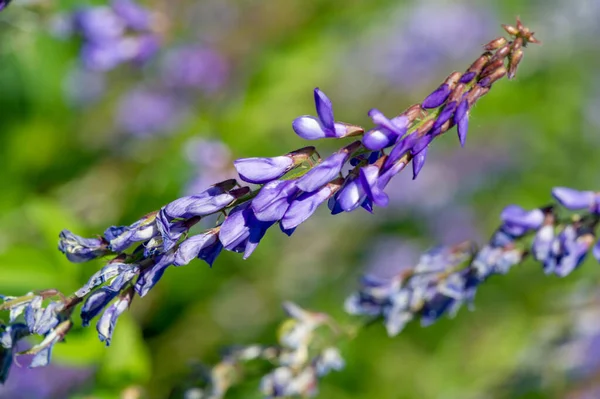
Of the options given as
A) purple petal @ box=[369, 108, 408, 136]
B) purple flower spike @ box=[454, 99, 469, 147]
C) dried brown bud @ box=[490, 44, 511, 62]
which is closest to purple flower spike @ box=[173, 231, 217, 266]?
purple petal @ box=[369, 108, 408, 136]

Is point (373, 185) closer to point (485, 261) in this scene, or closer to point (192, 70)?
point (485, 261)

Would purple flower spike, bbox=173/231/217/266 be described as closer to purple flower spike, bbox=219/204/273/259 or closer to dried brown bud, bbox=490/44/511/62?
purple flower spike, bbox=219/204/273/259

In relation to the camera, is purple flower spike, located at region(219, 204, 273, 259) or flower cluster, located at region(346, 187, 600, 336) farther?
flower cluster, located at region(346, 187, 600, 336)

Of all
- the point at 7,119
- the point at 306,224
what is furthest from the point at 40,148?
the point at 306,224

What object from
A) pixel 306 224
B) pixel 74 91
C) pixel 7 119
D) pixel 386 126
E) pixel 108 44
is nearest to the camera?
pixel 386 126

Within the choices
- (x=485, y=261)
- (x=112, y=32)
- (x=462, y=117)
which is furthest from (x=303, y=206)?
(x=112, y=32)

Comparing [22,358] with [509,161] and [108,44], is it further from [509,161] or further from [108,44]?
[509,161]

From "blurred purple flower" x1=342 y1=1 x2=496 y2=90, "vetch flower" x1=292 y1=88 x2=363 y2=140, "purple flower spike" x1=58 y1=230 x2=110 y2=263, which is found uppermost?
"blurred purple flower" x1=342 y1=1 x2=496 y2=90
